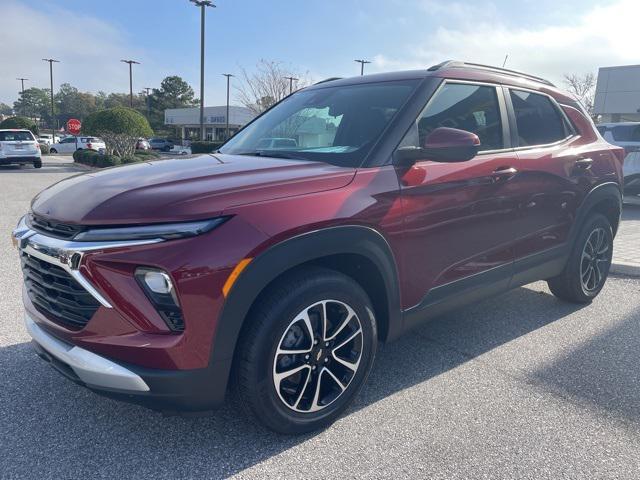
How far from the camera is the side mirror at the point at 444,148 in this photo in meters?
2.77

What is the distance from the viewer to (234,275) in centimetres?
215

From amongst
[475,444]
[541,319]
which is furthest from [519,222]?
[475,444]

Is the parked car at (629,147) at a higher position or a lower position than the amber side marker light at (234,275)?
higher

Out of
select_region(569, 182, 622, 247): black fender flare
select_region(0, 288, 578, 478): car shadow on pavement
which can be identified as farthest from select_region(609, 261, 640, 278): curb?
select_region(0, 288, 578, 478): car shadow on pavement

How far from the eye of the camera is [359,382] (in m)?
2.77

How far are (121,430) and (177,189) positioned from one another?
1.30 m

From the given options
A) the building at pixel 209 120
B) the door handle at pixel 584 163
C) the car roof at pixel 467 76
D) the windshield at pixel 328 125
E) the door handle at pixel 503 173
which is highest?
the building at pixel 209 120

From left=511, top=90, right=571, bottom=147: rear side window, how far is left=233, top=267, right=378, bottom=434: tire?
6.46 ft

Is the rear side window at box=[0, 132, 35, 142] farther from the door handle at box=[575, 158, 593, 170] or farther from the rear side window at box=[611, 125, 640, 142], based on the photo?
the door handle at box=[575, 158, 593, 170]

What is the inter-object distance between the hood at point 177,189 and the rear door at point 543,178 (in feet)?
5.21

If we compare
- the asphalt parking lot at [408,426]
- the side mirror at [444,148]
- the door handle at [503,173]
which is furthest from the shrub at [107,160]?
the side mirror at [444,148]

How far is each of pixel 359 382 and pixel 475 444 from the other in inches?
25.6

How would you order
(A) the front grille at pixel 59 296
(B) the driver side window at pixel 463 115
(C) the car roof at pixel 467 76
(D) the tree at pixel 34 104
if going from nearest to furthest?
1. (A) the front grille at pixel 59 296
2. (B) the driver side window at pixel 463 115
3. (C) the car roof at pixel 467 76
4. (D) the tree at pixel 34 104

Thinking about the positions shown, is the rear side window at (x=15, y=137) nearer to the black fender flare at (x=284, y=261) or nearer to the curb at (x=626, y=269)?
the curb at (x=626, y=269)
